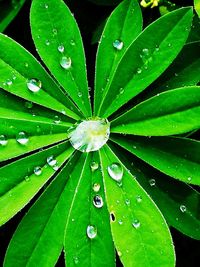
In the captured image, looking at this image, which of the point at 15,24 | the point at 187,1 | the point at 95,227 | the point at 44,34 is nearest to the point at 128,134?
the point at 95,227

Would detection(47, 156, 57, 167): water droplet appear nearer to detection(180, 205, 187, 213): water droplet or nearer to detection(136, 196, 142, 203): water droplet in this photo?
detection(136, 196, 142, 203): water droplet

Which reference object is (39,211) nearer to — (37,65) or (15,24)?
(37,65)

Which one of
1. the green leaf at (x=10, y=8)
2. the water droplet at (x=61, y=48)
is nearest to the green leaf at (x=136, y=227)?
the water droplet at (x=61, y=48)

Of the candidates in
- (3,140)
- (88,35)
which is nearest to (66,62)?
(3,140)

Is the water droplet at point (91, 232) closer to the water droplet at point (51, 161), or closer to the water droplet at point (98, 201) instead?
the water droplet at point (98, 201)

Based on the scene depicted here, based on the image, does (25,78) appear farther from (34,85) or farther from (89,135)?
(89,135)

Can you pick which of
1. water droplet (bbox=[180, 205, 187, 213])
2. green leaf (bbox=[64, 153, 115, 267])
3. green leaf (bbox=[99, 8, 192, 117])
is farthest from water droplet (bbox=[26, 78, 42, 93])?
water droplet (bbox=[180, 205, 187, 213])
